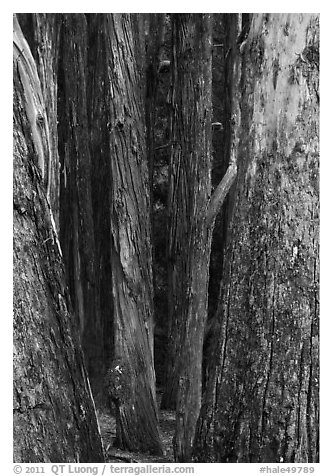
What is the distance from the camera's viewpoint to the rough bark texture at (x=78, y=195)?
4.67 m

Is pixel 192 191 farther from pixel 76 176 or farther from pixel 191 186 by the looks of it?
pixel 76 176

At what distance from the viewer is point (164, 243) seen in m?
5.05

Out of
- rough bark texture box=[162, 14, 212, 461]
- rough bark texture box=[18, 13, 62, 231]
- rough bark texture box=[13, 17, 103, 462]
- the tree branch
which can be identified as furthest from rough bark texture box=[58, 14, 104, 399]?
rough bark texture box=[13, 17, 103, 462]

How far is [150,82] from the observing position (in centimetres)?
440

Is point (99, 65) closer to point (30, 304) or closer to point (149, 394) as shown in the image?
point (149, 394)

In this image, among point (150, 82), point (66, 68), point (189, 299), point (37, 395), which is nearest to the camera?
point (37, 395)

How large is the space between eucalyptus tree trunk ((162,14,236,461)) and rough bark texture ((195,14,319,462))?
1.25 m

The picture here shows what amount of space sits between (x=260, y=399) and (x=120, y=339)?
161 cm

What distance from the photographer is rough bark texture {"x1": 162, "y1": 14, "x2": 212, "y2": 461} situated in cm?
364

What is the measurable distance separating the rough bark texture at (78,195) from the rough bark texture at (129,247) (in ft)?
2.58

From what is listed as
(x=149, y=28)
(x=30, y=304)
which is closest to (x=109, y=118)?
(x=149, y=28)

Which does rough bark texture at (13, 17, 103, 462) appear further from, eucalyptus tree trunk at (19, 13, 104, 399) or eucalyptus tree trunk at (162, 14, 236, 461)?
eucalyptus tree trunk at (19, 13, 104, 399)

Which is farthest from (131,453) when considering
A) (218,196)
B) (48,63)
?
(48,63)

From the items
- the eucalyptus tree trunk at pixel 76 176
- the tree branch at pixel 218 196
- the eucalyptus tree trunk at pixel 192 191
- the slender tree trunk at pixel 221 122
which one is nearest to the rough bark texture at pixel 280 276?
the eucalyptus tree trunk at pixel 192 191
